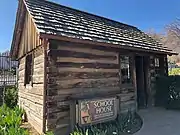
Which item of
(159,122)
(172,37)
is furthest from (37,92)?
(172,37)

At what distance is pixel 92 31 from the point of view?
24.4 ft

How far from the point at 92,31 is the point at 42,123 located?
3766 mm

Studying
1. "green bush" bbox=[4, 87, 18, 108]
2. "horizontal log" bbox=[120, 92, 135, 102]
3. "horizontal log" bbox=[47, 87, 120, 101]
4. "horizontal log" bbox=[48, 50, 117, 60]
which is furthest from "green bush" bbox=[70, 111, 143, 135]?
"green bush" bbox=[4, 87, 18, 108]

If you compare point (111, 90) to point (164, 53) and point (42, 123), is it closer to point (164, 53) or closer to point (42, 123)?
point (42, 123)

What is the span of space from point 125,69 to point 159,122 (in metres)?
2.63

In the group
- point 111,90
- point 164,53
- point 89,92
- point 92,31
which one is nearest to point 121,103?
point 111,90

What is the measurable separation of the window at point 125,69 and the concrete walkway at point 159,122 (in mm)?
1617

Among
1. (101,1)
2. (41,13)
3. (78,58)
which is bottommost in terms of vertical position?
(78,58)

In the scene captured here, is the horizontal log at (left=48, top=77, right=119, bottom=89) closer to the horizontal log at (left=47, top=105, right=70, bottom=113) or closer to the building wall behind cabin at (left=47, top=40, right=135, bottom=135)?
the building wall behind cabin at (left=47, top=40, right=135, bottom=135)

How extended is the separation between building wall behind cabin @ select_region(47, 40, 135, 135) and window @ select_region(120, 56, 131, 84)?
1.65 ft

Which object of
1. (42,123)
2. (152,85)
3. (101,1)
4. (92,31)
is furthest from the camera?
(101,1)

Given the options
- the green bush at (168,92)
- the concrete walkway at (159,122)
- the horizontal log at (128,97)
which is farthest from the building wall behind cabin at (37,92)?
the green bush at (168,92)

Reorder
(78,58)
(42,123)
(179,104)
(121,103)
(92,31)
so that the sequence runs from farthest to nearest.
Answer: (179,104)
(121,103)
(92,31)
(78,58)
(42,123)

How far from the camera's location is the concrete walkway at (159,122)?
614 centimetres
